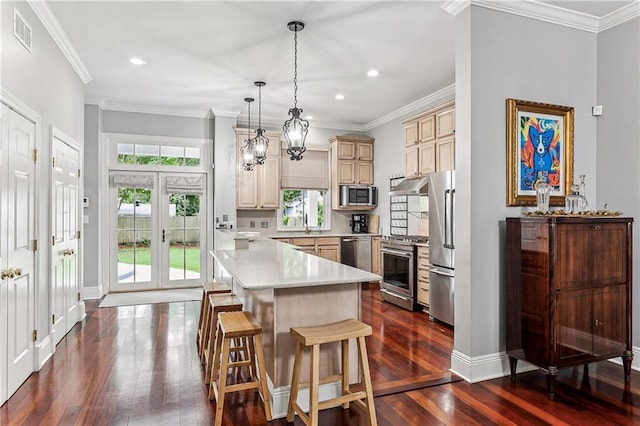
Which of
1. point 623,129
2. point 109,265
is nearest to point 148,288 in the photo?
point 109,265

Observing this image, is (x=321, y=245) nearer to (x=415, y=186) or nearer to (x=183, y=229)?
(x=415, y=186)

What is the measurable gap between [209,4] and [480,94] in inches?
88.5

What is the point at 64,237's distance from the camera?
403 centimetres

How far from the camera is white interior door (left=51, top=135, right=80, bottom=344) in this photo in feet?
12.1

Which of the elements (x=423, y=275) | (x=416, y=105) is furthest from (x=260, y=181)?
(x=423, y=275)

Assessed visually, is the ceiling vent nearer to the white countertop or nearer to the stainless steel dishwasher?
the white countertop

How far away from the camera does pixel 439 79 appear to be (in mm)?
4926

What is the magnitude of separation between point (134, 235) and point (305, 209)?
2.91 meters

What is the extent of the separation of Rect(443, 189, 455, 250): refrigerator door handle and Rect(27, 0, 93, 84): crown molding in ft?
13.6

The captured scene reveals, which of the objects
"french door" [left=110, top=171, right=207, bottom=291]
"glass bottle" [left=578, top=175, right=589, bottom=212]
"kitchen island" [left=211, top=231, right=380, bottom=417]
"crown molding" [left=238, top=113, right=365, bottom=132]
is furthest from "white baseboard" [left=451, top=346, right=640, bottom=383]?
"crown molding" [left=238, top=113, right=365, bottom=132]

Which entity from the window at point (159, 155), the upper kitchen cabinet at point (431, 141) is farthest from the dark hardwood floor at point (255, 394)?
the window at point (159, 155)

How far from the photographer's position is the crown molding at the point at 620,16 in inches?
123

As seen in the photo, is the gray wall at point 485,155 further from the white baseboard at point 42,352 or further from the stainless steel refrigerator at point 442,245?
the white baseboard at point 42,352

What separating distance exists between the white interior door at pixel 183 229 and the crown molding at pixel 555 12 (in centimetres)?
475
